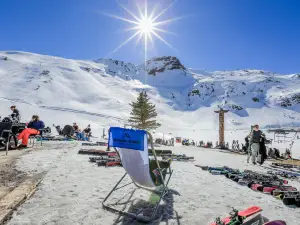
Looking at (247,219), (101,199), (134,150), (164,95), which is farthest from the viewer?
(164,95)

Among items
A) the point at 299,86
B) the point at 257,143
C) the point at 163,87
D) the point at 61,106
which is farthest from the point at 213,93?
the point at 257,143

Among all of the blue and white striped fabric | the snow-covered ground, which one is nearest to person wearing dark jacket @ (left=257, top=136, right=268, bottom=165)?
the snow-covered ground

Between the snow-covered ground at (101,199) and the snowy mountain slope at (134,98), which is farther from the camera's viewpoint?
the snowy mountain slope at (134,98)

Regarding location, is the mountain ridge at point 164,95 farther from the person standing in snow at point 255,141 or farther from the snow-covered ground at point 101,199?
the snow-covered ground at point 101,199

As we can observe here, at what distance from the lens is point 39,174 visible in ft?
20.3

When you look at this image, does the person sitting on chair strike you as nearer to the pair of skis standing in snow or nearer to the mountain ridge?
the pair of skis standing in snow

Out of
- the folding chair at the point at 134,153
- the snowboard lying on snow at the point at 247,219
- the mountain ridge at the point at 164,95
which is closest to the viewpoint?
the snowboard lying on snow at the point at 247,219

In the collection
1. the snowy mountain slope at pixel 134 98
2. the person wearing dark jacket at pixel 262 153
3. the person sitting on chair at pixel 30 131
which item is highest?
the snowy mountain slope at pixel 134 98

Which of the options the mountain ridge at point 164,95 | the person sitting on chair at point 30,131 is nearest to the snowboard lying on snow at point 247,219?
the person sitting on chair at point 30,131

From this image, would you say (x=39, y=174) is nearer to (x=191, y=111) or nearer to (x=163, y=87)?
(x=191, y=111)

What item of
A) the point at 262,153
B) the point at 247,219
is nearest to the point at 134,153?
the point at 247,219

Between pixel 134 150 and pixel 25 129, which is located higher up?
pixel 25 129

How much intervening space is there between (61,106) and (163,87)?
104541mm

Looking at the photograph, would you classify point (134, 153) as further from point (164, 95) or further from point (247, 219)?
point (164, 95)
